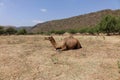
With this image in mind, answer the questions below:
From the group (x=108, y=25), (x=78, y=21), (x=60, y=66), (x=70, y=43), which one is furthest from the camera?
(x=78, y=21)

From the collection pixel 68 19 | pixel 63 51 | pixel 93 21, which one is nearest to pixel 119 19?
pixel 63 51

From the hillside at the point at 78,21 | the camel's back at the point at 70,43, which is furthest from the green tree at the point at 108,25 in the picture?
the hillside at the point at 78,21

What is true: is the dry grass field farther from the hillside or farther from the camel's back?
the hillside

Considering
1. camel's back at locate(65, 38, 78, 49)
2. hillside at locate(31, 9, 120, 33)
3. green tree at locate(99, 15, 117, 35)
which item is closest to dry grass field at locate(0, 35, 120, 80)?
camel's back at locate(65, 38, 78, 49)

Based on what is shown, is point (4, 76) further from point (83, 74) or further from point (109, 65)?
point (109, 65)

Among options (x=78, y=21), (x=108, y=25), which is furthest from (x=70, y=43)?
(x=78, y=21)

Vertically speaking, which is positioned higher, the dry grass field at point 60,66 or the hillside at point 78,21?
the hillside at point 78,21

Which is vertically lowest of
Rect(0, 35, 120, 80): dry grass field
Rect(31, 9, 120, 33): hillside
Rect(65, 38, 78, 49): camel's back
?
Rect(0, 35, 120, 80): dry grass field

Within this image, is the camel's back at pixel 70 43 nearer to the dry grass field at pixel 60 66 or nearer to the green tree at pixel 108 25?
the dry grass field at pixel 60 66

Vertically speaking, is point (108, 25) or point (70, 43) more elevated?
point (108, 25)

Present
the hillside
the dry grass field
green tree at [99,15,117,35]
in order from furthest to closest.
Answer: the hillside, green tree at [99,15,117,35], the dry grass field

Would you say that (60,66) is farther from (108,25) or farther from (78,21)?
(78,21)

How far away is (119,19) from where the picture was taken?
4122cm

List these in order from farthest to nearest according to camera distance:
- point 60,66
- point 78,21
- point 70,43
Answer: point 78,21
point 70,43
point 60,66
